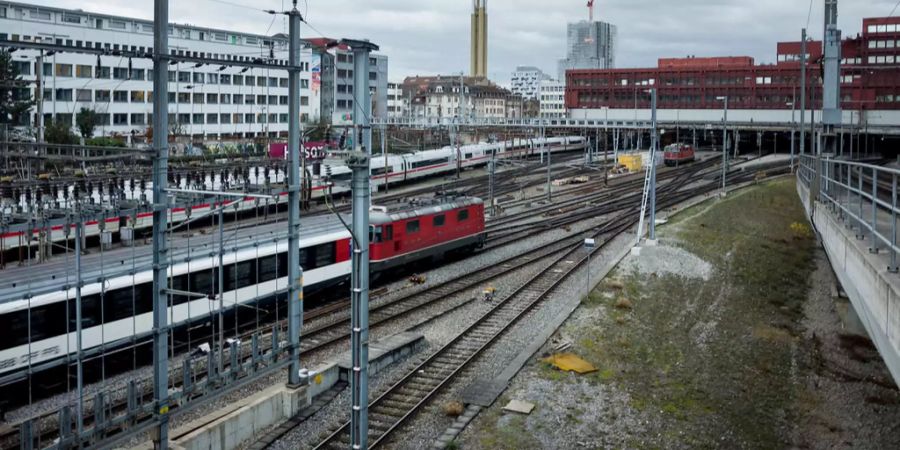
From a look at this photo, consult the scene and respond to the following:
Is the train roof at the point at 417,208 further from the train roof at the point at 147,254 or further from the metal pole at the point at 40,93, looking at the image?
the metal pole at the point at 40,93

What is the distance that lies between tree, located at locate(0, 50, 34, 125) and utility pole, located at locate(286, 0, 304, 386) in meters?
3.87

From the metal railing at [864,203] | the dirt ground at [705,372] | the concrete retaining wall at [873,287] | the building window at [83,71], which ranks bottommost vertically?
the dirt ground at [705,372]

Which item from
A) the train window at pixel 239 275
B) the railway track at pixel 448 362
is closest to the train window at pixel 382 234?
the railway track at pixel 448 362

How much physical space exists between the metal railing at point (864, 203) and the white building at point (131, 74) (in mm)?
9103

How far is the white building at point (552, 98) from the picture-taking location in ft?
530

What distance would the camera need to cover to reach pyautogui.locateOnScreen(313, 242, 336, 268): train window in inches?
811

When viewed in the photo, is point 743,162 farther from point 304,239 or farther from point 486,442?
point 486,442

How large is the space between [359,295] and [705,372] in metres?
9.75

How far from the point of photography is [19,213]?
43.1 ft

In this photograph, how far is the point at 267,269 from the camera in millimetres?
18484

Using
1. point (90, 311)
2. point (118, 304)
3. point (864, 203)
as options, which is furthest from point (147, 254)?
point (864, 203)

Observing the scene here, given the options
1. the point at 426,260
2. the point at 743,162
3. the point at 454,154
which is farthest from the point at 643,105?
the point at 426,260

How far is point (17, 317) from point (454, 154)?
43.0 meters

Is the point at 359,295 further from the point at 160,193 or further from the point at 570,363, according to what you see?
the point at 570,363
